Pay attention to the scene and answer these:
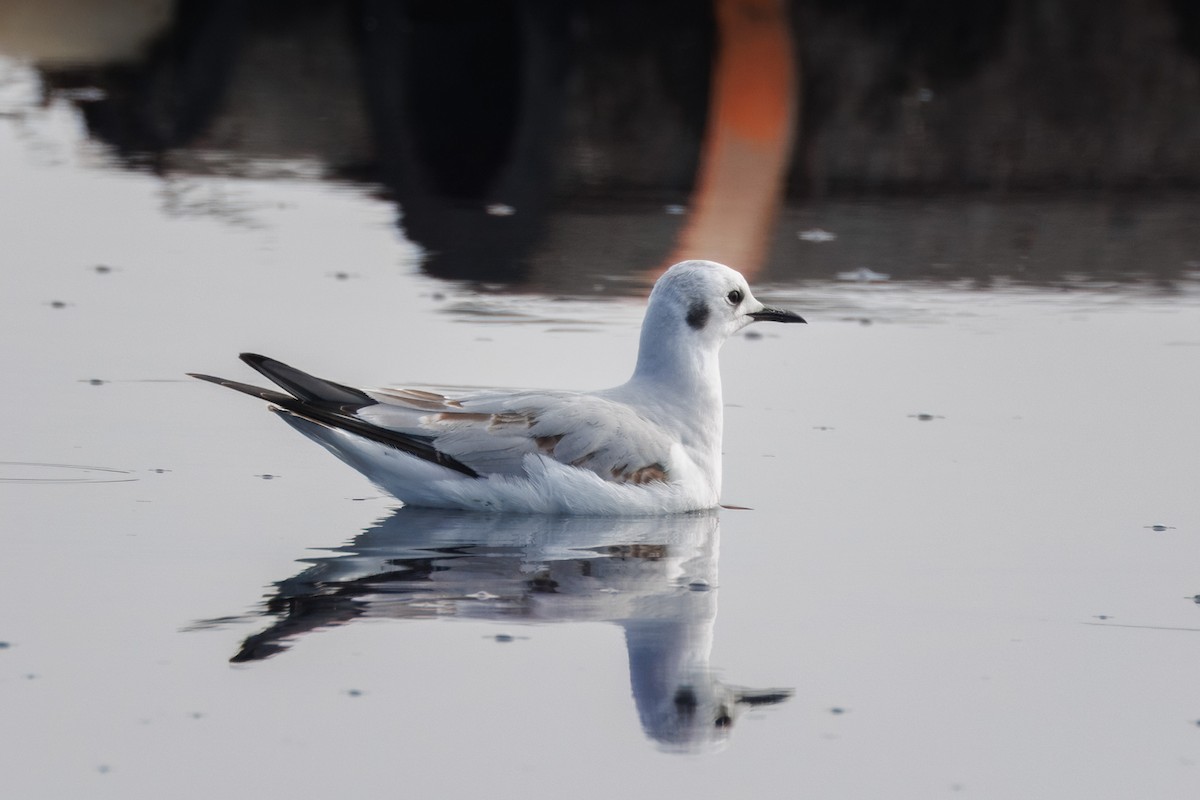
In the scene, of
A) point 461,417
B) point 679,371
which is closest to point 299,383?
point 461,417

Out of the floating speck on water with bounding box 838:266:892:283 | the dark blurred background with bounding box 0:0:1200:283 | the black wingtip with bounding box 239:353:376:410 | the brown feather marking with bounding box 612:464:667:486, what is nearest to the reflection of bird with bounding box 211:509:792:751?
the brown feather marking with bounding box 612:464:667:486

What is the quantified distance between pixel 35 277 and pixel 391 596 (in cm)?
517

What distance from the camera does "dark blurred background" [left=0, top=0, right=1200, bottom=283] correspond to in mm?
11578

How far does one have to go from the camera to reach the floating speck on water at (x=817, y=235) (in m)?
11.4

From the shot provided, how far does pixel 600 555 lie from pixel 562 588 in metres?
0.44

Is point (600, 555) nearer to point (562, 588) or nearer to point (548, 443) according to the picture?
point (562, 588)

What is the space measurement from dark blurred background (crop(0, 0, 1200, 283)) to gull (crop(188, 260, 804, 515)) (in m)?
3.87

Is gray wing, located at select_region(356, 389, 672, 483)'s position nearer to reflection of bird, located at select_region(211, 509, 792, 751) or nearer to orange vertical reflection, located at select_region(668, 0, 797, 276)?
reflection of bird, located at select_region(211, 509, 792, 751)

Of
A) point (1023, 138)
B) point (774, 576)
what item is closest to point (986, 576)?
point (774, 576)

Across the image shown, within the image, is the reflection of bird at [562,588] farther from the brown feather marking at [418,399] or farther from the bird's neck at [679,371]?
the bird's neck at [679,371]

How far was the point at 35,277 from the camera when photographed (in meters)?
9.95

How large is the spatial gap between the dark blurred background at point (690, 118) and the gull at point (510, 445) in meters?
3.87

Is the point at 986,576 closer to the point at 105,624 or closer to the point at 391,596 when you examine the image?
the point at 391,596

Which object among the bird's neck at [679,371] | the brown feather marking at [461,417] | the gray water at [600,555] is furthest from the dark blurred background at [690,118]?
the brown feather marking at [461,417]
